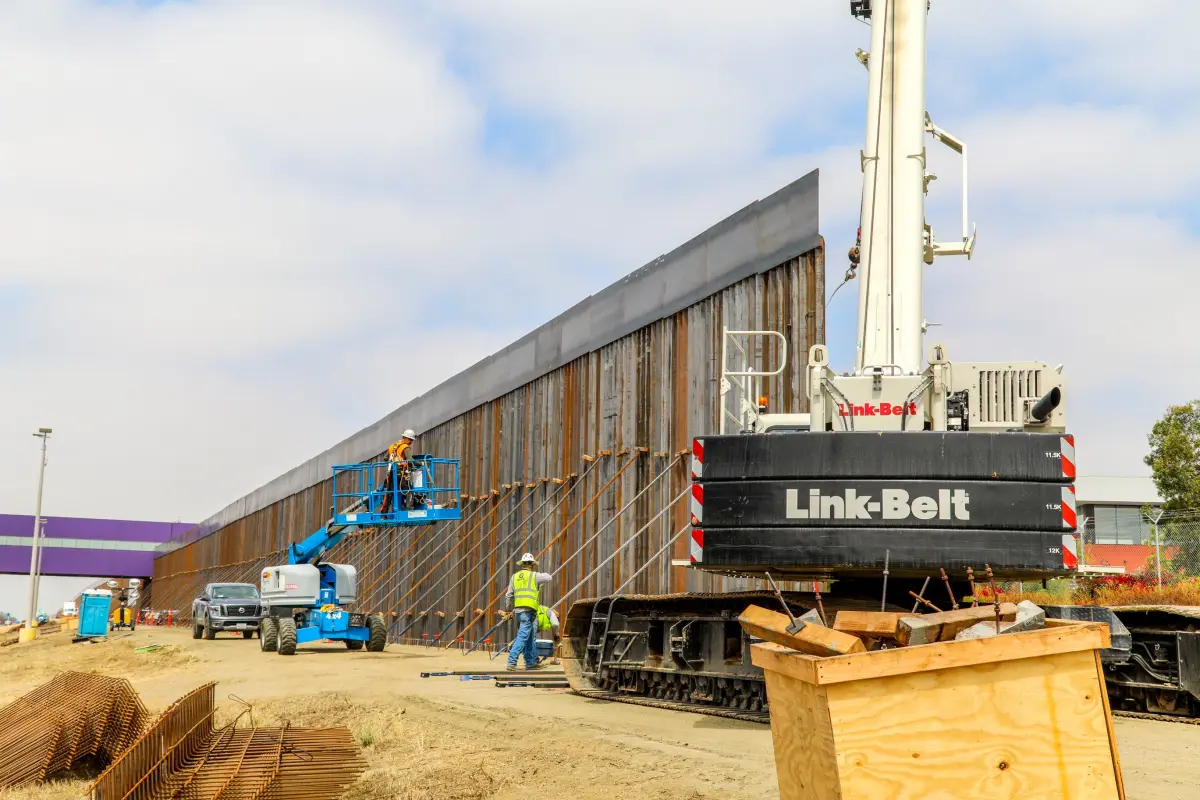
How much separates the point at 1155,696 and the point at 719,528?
5.01 metres

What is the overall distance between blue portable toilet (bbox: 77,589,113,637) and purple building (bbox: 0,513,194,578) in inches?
2212

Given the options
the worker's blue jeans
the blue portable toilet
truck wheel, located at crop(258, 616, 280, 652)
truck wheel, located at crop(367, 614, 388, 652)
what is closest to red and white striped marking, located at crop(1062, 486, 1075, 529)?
the worker's blue jeans

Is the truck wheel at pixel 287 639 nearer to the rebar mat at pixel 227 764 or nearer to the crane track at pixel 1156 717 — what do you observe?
the rebar mat at pixel 227 764

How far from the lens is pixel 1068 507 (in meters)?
9.27

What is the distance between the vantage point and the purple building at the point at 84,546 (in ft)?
286

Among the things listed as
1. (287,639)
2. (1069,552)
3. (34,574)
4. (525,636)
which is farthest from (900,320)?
(34,574)

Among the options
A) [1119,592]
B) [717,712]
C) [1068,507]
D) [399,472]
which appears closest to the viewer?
[1068,507]

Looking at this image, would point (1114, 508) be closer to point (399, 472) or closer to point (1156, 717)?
point (399, 472)

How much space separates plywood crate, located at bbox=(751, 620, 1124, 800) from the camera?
15.0 ft

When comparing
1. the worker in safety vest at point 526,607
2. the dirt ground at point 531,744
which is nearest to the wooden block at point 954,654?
the dirt ground at point 531,744

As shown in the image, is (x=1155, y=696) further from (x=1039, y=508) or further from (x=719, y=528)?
(x=719, y=528)

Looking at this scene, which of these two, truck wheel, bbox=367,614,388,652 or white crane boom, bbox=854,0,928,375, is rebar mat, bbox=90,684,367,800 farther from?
truck wheel, bbox=367,614,388,652

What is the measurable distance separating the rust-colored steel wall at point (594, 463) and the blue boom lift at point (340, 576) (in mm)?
2075

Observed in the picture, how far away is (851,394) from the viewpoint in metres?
10.3
